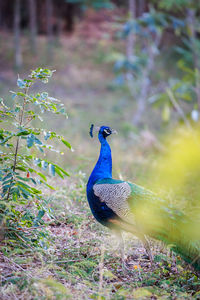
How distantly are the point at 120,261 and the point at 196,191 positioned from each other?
2200 mm

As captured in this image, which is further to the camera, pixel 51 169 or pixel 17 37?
pixel 17 37

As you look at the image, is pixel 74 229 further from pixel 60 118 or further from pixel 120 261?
pixel 60 118

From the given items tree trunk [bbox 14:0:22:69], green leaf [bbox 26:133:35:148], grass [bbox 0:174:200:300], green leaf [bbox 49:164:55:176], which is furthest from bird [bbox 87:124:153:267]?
tree trunk [bbox 14:0:22:69]

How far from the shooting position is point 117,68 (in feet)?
26.8

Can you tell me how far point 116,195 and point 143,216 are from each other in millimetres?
294

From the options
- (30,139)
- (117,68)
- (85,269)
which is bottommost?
(85,269)

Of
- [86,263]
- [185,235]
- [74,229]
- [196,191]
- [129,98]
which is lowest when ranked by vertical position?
[129,98]

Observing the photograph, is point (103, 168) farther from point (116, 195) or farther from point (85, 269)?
point (85, 269)

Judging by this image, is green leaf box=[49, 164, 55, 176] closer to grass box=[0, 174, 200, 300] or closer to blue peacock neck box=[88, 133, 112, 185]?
grass box=[0, 174, 200, 300]

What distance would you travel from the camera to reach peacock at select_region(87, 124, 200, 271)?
2.65 metres

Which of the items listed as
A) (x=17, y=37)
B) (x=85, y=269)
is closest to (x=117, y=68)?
(x=85, y=269)

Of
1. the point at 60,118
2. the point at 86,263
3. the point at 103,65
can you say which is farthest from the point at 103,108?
the point at 86,263

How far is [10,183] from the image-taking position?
2.55 m

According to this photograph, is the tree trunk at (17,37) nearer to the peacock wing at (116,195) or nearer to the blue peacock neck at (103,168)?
the blue peacock neck at (103,168)
